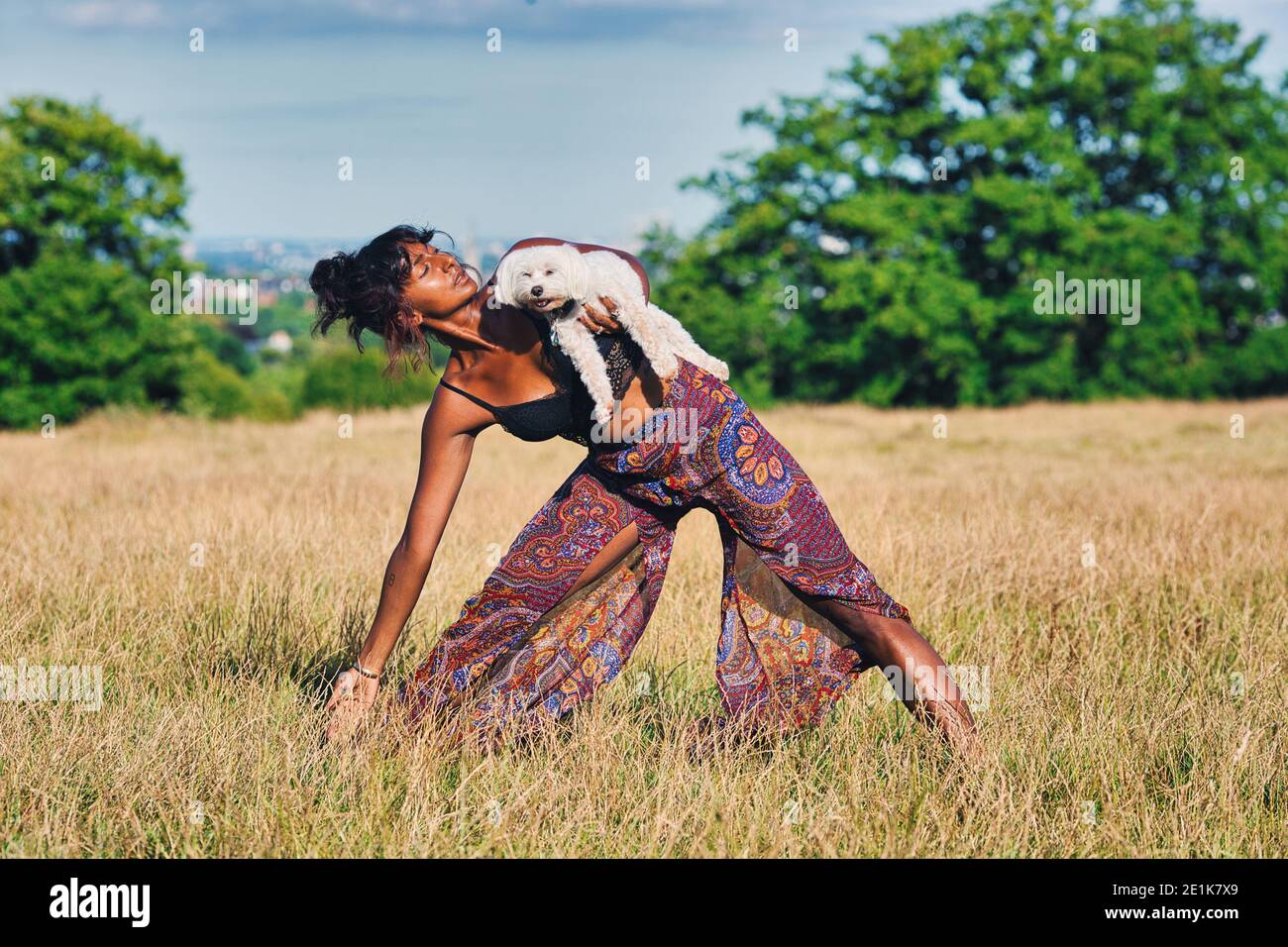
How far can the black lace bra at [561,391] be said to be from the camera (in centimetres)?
370

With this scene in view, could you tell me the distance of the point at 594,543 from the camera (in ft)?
12.9

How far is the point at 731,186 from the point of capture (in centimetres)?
3581

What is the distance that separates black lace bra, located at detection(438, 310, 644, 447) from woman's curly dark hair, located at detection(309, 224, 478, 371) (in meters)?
0.20

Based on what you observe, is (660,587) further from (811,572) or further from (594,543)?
(811,572)

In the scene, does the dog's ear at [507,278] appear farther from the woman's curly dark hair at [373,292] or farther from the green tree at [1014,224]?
the green tree at [1014,224]

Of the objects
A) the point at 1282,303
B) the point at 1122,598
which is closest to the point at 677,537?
the point at 1122,598

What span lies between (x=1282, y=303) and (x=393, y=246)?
37.4 meters

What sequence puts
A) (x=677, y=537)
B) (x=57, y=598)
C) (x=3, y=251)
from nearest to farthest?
(x=57, y=598) → (x=677, y=537) → (x=3, y=251)

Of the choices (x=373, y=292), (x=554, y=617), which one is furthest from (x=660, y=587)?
(x=373, y=292)

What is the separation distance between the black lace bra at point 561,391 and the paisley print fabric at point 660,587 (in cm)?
15

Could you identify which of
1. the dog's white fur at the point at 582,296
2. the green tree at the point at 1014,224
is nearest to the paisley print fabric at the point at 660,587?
the dog's white fur at the point at 582,296

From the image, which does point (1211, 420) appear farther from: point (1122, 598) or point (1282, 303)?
point (1122, 598)

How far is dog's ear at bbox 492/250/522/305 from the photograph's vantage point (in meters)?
3.45
